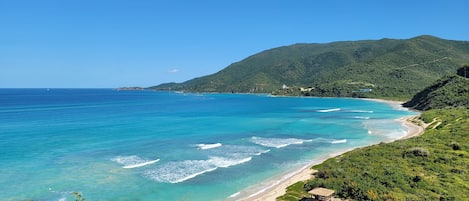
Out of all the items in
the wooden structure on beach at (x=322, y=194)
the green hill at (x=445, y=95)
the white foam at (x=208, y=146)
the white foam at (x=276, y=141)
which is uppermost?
the green hill at (x=445, y=95)

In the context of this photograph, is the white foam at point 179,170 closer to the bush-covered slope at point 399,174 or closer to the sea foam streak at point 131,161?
the sea foam streak at point 131,161

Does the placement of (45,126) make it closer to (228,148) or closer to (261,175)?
(228,148)

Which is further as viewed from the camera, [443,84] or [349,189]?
[443,84]

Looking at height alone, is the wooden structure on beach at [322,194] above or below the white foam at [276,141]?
above

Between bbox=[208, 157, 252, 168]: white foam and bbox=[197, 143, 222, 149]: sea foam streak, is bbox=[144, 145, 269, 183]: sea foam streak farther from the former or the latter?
bbox=[197, 143, 222, 149]: sea foam streak

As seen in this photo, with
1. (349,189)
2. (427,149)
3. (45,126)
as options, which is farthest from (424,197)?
(45,126)

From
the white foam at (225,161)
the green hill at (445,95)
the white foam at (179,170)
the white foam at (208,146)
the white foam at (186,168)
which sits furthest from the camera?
the green hill at (445,95)

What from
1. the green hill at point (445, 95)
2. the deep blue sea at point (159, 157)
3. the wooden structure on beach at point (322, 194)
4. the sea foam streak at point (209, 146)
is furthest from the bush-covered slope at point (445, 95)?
the wooden structure on beach at point (322, 194)
